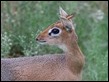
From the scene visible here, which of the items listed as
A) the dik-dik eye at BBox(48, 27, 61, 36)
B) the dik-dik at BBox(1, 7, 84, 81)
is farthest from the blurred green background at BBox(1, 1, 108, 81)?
the dik-dik eye at BBox(48, 27, 61, 36)

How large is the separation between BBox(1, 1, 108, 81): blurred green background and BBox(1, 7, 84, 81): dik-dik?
1.27 metres

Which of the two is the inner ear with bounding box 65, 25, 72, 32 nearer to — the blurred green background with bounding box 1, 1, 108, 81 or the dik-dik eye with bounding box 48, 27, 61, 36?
the dik-dik eye with bounding box 48, 27, 61, 36

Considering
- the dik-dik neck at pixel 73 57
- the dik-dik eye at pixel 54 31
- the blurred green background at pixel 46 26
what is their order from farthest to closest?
the blurred green background at pixel 46 26, the dik-dik neck at pixel 73 57, the dik-dik eye at pixel 54 31

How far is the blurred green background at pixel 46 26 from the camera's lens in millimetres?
8281

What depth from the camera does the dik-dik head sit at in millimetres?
6293

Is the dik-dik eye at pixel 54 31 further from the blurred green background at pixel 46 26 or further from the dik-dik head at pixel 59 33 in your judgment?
the blurred green background at pixel 46 26

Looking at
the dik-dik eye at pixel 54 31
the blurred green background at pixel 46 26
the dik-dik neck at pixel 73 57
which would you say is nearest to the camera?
the dik-dik eye at pixel 54 31

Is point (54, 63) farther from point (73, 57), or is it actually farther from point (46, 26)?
point (46, 26)

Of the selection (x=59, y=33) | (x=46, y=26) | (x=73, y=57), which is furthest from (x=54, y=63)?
(x=46, y=26)

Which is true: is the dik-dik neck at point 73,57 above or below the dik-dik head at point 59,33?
below

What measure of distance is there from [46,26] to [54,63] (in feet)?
7.28

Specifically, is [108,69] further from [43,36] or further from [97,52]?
[43,36]

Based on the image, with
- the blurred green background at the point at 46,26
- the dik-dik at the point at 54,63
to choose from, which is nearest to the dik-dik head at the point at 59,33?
the dik-dik at the point at 54,63

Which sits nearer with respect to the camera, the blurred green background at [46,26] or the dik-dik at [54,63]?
the dik-dik at [54,63]
